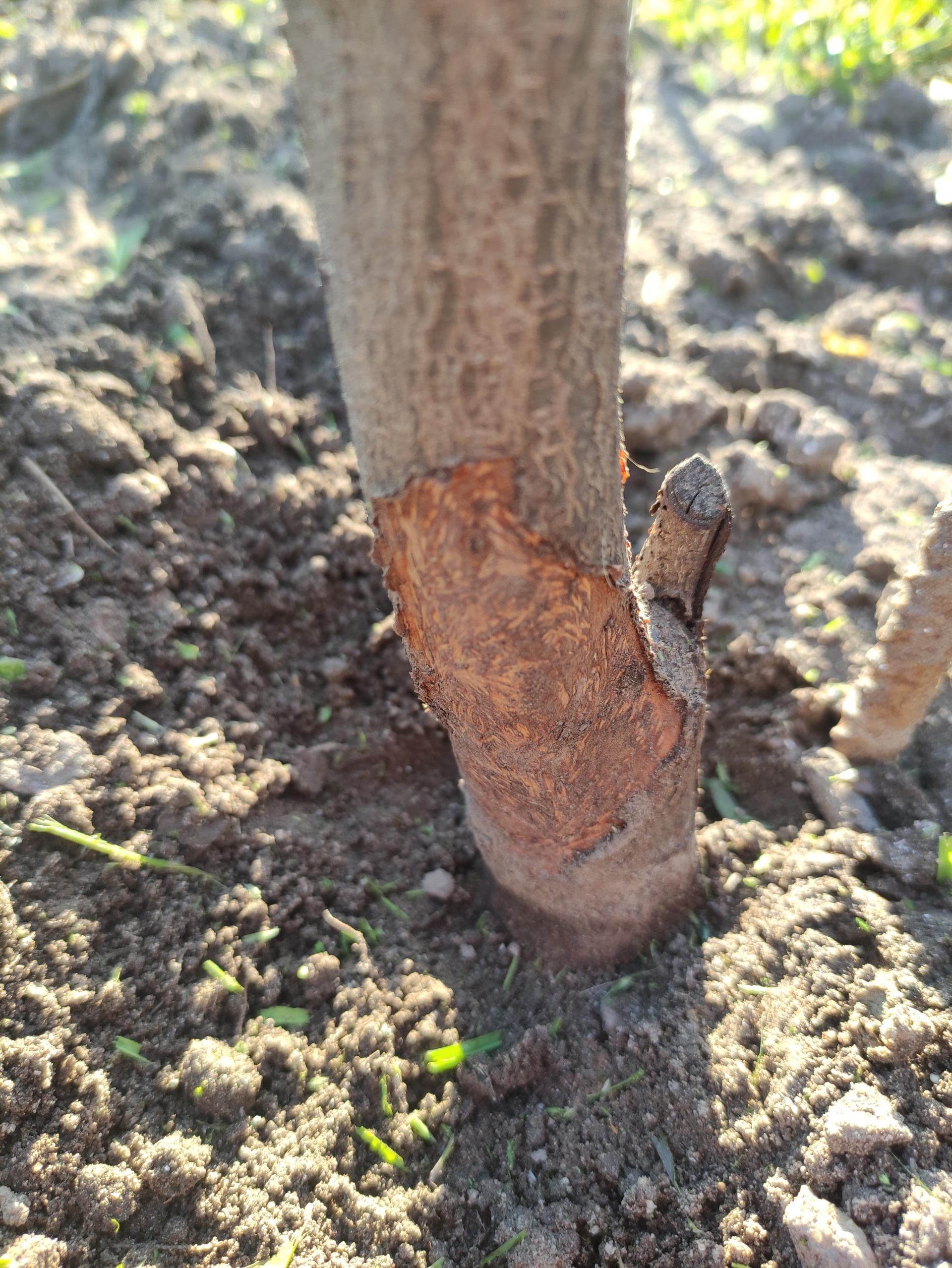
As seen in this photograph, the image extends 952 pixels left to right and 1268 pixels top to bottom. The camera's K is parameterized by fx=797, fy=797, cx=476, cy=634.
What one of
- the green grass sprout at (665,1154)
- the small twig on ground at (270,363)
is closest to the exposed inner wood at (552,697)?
the green grass sprout at (665,1154)

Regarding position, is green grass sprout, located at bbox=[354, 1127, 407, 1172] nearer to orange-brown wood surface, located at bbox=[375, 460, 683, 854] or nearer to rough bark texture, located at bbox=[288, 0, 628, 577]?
orange-brown wood surface, located at bbox=[375, 460, 683, 854]

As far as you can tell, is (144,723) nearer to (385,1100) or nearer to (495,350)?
(385,1100)

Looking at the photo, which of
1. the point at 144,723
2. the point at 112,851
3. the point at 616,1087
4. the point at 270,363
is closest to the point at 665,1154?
the point at 616,1087

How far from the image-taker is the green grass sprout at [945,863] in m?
1.50

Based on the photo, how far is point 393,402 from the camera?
877 mm

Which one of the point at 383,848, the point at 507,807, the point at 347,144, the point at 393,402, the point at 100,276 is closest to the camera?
the point at 347,144

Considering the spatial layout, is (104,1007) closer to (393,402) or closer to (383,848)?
(383,848)

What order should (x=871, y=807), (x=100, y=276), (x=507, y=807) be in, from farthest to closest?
(x=100, y=276) → (x=871, y=807) → (x=507, y=807)

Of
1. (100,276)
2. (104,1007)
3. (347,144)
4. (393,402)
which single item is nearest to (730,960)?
(104,1007)

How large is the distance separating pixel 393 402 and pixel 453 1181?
1.29 meters

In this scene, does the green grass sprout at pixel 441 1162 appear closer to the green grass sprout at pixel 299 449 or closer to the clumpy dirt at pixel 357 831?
the clumpy dirt at pixel 357 831

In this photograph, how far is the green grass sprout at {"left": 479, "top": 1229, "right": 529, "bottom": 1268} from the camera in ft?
4.17

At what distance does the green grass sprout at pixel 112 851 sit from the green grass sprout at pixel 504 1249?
797 millimetres

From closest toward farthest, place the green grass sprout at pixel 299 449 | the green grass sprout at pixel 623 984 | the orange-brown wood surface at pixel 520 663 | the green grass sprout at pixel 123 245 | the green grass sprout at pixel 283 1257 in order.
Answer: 1. the orange-brown wood surface at pixel 520 663
2. the green grass sprout at pixel 283 1257
3. the green grass sprout at pixel 623 984
4. the green grass sprout at pixel 299 449
5. the green grass sprout at pixel 123 245
